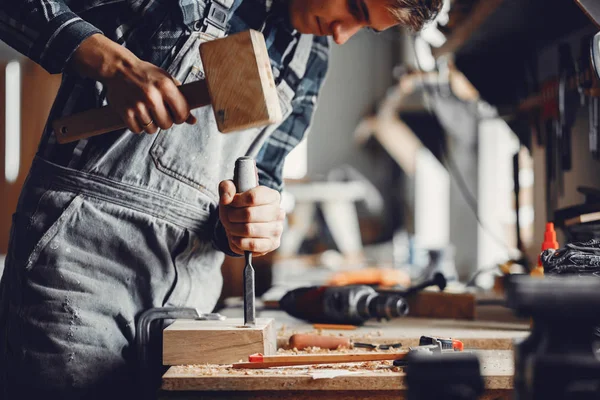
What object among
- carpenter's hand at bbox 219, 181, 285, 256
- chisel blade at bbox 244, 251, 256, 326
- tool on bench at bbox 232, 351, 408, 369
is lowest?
tool on bench at bbox 232, 351, 408, 369

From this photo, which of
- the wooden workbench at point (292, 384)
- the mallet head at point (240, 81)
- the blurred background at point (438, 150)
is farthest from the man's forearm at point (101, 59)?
the blurred background at point (438, 150)

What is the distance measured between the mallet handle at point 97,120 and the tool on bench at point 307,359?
1.44 feet

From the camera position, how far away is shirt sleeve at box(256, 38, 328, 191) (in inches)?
66.2

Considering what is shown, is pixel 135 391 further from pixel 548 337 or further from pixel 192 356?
pixel 548 337

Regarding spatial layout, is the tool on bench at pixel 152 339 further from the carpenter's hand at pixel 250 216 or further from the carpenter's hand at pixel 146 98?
the carpenter's hand at pixel 146 98

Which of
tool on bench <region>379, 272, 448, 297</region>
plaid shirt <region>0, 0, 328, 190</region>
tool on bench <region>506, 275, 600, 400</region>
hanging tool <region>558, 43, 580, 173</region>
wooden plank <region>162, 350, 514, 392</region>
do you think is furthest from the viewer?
tool on bench <region>379, 272, 448, 297</region>

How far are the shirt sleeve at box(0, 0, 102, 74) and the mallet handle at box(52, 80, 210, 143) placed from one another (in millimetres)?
95

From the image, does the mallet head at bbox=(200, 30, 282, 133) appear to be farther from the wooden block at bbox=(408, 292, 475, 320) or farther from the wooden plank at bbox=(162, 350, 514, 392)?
the wooden block at bbox=(408, 292, 475, 320)

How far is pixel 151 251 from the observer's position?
1381mm

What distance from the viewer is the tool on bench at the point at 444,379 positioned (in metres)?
0.65

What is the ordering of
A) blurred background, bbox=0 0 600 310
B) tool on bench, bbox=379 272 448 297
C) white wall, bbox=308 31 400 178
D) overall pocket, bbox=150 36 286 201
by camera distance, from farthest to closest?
1. white wall, bbox=308 31 400 178
2. blurred background, bbox=0 0 600 310
3. tool on bench, bbox=379 272 448 297
4. overall pocket, bbox=150 36 286 201

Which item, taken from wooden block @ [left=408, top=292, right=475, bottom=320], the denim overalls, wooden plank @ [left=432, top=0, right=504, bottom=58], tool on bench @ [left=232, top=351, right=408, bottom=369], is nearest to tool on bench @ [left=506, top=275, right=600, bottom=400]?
tool on bench @ [left=232, top=351, right=408, bottom=369]

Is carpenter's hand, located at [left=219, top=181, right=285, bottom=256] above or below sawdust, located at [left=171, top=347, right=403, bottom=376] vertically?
above

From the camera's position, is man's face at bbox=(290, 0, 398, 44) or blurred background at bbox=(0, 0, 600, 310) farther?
blurred background at bbox=(0, 0, 600, 310)
